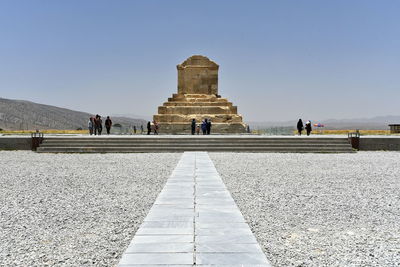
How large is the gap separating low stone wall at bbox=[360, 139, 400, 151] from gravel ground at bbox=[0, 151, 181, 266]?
1387 centimetres

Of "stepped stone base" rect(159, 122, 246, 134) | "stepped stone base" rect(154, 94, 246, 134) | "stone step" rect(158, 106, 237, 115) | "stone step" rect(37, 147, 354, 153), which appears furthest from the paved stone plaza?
"stone step" rect(158, 106, 237, 115)

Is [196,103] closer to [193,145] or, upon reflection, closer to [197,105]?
[197,105]

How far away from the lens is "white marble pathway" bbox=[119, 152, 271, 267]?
4.21 metres

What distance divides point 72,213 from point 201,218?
95.0 inches

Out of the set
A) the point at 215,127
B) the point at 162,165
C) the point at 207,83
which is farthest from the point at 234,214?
the point at 207,83

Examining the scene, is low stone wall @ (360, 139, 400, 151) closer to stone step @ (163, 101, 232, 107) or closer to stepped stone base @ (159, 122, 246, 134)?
stepped stone base @ (159, 122, 246, 134)

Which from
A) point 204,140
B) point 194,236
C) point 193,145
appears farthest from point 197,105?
point 194,236

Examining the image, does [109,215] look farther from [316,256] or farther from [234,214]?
[316,256]

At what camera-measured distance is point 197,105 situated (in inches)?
1620

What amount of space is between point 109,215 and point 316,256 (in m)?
3.51

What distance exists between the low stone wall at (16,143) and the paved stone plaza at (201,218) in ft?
36.5

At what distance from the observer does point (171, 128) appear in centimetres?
3834

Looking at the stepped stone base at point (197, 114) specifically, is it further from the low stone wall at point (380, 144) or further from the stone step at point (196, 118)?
the low stone wall at point (380, 144)

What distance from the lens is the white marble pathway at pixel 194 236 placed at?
421cm
